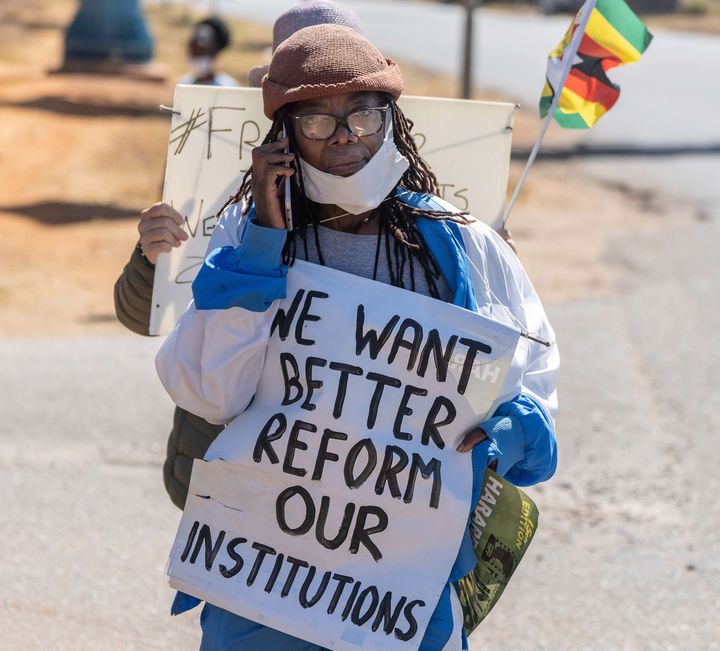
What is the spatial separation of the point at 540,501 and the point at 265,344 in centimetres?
304

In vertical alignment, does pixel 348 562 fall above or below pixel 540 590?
above

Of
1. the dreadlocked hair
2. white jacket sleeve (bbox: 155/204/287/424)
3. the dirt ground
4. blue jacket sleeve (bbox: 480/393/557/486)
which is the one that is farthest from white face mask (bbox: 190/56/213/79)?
blue jacket sleeve (bbox: 480/393/557/486)

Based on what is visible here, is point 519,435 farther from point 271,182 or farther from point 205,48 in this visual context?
point 205,48

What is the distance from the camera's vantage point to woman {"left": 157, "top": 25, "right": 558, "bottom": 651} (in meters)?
2.52

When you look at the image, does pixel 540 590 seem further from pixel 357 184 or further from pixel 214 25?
pixel 214 25

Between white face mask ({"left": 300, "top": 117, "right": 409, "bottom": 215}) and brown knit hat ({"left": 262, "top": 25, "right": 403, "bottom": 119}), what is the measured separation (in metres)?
0.12

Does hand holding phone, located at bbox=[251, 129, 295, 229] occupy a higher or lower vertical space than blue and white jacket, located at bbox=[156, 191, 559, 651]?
higher

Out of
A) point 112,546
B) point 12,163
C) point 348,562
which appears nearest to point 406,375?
point 348,562

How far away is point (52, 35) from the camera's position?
107 feet

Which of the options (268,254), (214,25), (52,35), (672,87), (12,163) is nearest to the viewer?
(268,254)

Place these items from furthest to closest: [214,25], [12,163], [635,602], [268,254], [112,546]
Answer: [12,163] < [214,25] < [112,546] < [635,602] < [268,254]

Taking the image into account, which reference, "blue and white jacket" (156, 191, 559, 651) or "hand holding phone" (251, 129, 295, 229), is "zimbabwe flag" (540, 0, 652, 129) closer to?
"blue and white jacket" (156, 191, 559, 651)

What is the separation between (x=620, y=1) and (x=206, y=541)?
1769 mm

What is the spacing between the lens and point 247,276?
2.49 metres
